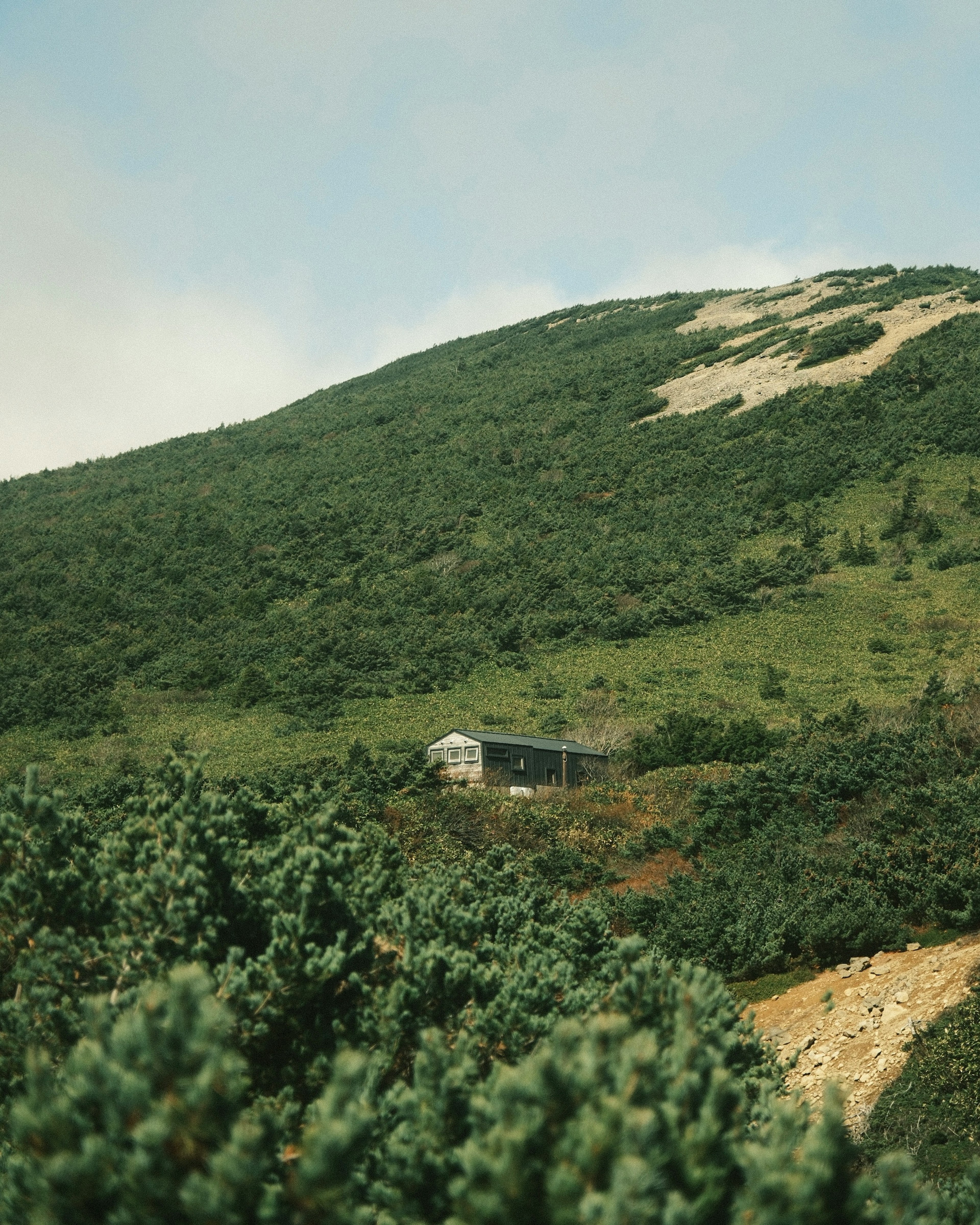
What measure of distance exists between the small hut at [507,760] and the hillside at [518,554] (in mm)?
Answer: 5701

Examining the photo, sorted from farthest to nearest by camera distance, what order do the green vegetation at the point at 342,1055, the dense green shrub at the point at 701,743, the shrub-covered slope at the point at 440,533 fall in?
the shrub-covered slope at the point at 440,533, the dense green shrub at the point at 701,743, the green vegetation at the point at 342,1055

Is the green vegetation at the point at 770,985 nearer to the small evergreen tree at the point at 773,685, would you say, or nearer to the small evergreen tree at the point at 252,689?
the small evergreen tree at the point at 773,685

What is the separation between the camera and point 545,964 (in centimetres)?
981

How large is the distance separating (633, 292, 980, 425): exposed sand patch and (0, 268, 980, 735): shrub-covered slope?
5.89ft

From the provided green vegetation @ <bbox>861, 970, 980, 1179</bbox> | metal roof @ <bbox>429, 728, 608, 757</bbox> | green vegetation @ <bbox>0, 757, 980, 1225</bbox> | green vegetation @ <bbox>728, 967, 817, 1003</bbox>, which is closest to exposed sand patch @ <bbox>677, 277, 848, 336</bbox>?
metal roof @ <bbox>429, 728, 608, 757</bbox>

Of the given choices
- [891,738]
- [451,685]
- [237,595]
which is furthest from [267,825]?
[237,595]

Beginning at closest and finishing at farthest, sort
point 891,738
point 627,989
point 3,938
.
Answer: point 627,989, point 3,938, point 891,738

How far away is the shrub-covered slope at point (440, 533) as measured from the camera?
163 feet

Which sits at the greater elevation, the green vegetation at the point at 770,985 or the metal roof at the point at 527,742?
the metal roof at the point at 527,742

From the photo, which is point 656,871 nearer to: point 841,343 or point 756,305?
point 841,343

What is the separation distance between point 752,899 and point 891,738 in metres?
9.00

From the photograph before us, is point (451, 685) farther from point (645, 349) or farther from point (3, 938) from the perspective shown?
point (645, 349)

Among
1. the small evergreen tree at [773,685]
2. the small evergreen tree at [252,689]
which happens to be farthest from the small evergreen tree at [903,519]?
the small evergreen tree at [252,689]

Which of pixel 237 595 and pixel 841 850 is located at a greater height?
pixel 237 595
